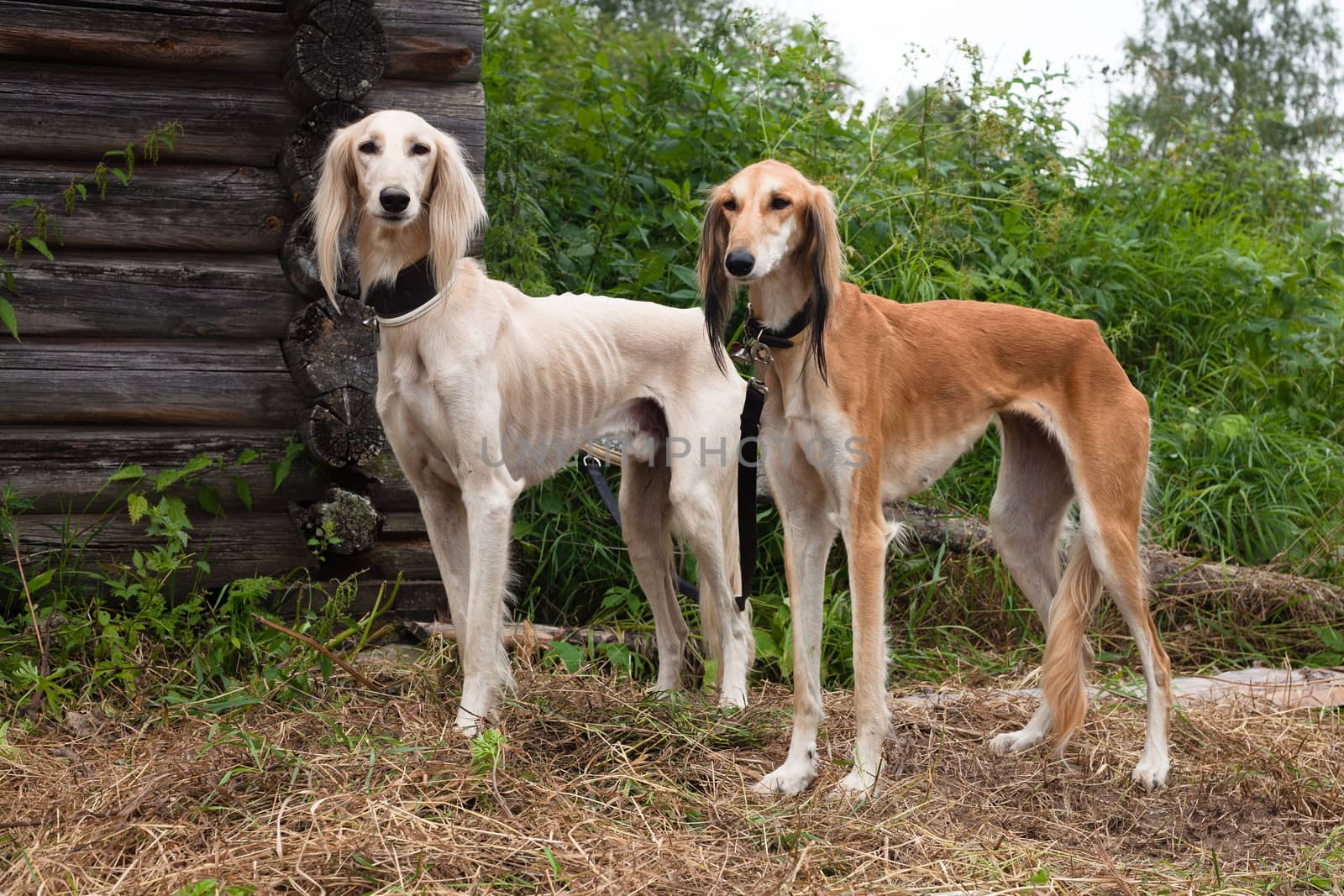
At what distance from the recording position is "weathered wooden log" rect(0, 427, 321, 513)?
12.8 feet

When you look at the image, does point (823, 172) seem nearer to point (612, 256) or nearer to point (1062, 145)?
point (612, 256)

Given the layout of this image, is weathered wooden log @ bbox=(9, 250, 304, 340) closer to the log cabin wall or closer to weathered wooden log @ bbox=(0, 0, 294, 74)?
the log cabin wall

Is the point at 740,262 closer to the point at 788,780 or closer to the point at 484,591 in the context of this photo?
the point at 484,591

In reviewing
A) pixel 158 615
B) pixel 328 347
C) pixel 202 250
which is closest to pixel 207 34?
pixel 202 250

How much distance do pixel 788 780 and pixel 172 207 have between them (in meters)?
2.82

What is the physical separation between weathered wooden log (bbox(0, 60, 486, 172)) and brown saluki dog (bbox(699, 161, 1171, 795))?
1576 millimetres

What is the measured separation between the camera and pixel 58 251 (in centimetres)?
389

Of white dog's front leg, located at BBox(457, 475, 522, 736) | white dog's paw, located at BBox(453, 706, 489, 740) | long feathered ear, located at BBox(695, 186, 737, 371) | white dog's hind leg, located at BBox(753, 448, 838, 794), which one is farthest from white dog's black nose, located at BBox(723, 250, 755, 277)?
white dog's paw, located at BBox(453, 706, 489, 740)

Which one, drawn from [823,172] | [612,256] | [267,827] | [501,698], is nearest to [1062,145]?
[823,172]

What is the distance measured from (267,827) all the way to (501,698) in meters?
0.90

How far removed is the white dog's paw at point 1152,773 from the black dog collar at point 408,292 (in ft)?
7.73

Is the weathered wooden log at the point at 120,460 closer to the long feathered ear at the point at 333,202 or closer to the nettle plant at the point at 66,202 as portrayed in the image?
the nettle plant at the point at 66,202

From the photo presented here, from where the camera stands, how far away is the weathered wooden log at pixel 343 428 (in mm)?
3910

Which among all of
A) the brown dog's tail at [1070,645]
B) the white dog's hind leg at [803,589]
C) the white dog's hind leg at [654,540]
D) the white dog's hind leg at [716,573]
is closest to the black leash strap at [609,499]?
the white dog's hind leg at [654,540]
